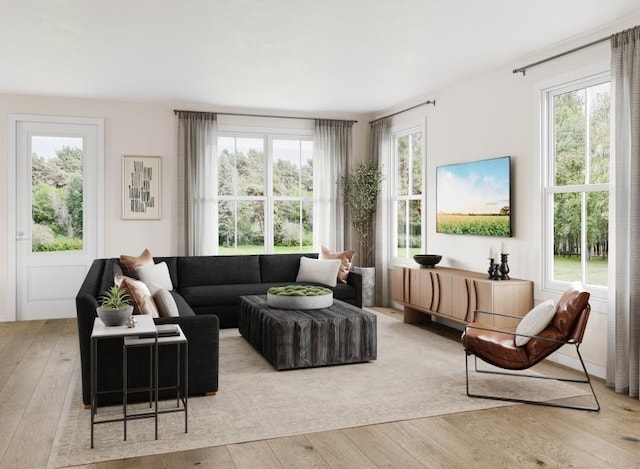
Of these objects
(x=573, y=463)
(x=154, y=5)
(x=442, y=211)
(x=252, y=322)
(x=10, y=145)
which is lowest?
(x=573, y=463)

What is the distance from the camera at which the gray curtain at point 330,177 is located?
8.25 metres

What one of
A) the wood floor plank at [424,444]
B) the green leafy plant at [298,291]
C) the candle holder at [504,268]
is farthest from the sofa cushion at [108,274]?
the candle holder at [504,268]

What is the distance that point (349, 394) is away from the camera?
4.14m

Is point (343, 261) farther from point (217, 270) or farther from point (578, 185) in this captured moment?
point (578, 185)

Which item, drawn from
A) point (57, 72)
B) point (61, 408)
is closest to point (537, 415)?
point (61, 408)

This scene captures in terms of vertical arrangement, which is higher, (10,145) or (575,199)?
(10,145)

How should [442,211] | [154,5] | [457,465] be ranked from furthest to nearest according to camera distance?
[442,211] → [154,5] → [457,465]

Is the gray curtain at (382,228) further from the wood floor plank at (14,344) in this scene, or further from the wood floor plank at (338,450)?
the wood floor plank at (338,450)

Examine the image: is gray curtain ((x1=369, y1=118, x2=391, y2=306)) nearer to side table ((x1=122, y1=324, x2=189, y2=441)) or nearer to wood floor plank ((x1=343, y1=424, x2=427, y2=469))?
side table ((x1=122, y1=324, x2=189, y2=441))

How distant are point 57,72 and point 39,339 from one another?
8.96 feet

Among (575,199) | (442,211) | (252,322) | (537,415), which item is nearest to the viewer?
(537,415)

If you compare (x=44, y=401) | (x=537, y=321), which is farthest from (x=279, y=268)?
(x=537, y=321)

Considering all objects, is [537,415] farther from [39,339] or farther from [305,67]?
[39,339]

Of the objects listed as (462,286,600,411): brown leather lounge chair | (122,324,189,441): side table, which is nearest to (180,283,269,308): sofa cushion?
(122,324,189,441): side table
